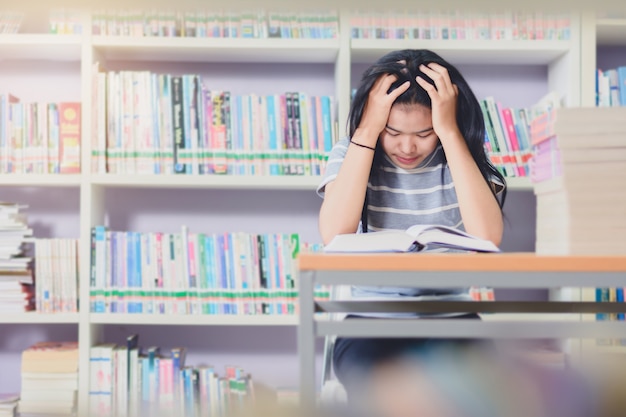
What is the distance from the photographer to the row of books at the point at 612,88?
91.3 inches

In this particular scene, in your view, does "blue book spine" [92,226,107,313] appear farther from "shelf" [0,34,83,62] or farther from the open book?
the open book

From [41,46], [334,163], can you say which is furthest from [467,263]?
[41,46]

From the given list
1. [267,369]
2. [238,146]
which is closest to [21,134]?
[238,146]

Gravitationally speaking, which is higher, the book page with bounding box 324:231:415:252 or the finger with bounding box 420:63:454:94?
the finger with bounding box 420:63:454:94

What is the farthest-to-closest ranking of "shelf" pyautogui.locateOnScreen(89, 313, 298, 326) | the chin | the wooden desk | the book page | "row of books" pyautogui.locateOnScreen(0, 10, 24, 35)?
"row of books" pyautogui.locateOnScreen(0, 10, 24, 35) → "shelf" pyautogui.locateOnScreen(89, 313, 298, 326) → the chin → the book page → the wooden desk

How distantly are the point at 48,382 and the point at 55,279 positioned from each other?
0.34 metres

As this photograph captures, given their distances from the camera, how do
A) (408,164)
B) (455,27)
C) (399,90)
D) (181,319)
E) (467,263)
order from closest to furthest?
1. (467,263)
2. (399,90)
3. (408,164)
4. (181,319)
5. (455,27)

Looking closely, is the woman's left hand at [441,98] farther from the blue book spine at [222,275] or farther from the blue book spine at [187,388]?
the blue book spine at [187,388]

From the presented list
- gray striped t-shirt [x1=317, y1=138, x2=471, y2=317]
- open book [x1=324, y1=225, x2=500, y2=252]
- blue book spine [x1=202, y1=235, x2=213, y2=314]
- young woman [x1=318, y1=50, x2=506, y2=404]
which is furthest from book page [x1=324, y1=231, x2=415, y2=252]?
blue book spine [x1=202, y1=235, x2=213, y2=314]

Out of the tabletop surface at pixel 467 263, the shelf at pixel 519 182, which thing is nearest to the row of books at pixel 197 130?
the shelf at pixel 519 182

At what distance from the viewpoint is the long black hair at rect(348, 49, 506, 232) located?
1.30 metres

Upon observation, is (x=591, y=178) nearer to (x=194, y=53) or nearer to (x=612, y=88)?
(x=612, y=88)

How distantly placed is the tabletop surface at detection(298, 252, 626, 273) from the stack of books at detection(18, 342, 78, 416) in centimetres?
178

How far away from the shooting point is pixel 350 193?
51.1 inches
